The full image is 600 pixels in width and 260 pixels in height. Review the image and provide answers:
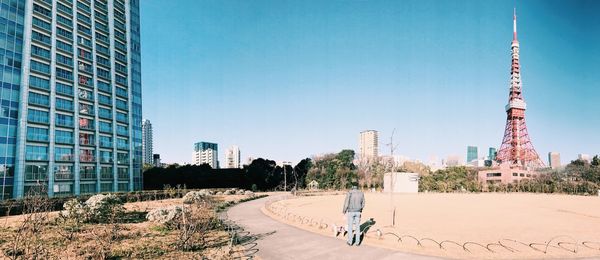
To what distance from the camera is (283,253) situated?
482 inches

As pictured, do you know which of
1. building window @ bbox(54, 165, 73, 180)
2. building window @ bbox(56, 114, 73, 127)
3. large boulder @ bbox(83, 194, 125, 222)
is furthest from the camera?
building window @ bbox(56, 114, 73, 127)

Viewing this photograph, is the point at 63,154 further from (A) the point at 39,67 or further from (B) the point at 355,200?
(B) the point at 355,200

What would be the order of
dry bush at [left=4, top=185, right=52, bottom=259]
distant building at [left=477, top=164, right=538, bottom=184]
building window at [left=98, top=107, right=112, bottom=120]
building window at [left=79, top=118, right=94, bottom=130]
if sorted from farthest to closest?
distant building at [left=477, top=164, right=538, bottom=184] → building window at [left=98, top=107, right=112, bottom=120] → building window at [left=79, top=118, right=94, bottom=130] → dry bush at [left=4, top=185, right=52, bottom=259]

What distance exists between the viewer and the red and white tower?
4178 inches

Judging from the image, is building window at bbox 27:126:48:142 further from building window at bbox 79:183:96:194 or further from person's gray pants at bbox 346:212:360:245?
person's gray pants at bbox 346:212:360:245

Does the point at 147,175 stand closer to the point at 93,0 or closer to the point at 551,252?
the point at 93,0

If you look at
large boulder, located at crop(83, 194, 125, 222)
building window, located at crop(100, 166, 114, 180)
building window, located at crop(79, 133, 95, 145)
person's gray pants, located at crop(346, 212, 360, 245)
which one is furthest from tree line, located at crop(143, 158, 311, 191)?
person's gray pants, located at crop(346, 212, 360, 245)

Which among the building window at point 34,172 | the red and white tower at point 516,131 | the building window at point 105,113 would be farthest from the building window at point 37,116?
the red and white tower at point 516,131

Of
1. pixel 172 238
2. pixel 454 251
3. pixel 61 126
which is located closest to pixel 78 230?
pixel 172 238

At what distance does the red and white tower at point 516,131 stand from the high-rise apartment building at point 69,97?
102m

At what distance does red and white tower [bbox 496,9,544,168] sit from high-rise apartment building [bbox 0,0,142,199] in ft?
335

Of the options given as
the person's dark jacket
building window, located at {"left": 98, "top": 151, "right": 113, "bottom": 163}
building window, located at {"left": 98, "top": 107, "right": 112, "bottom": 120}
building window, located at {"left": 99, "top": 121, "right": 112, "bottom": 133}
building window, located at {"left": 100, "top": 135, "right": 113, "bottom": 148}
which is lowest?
the person's dark jacket

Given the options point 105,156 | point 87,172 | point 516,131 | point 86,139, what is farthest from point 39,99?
point 516,131

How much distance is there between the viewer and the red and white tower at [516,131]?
A: 348ft
